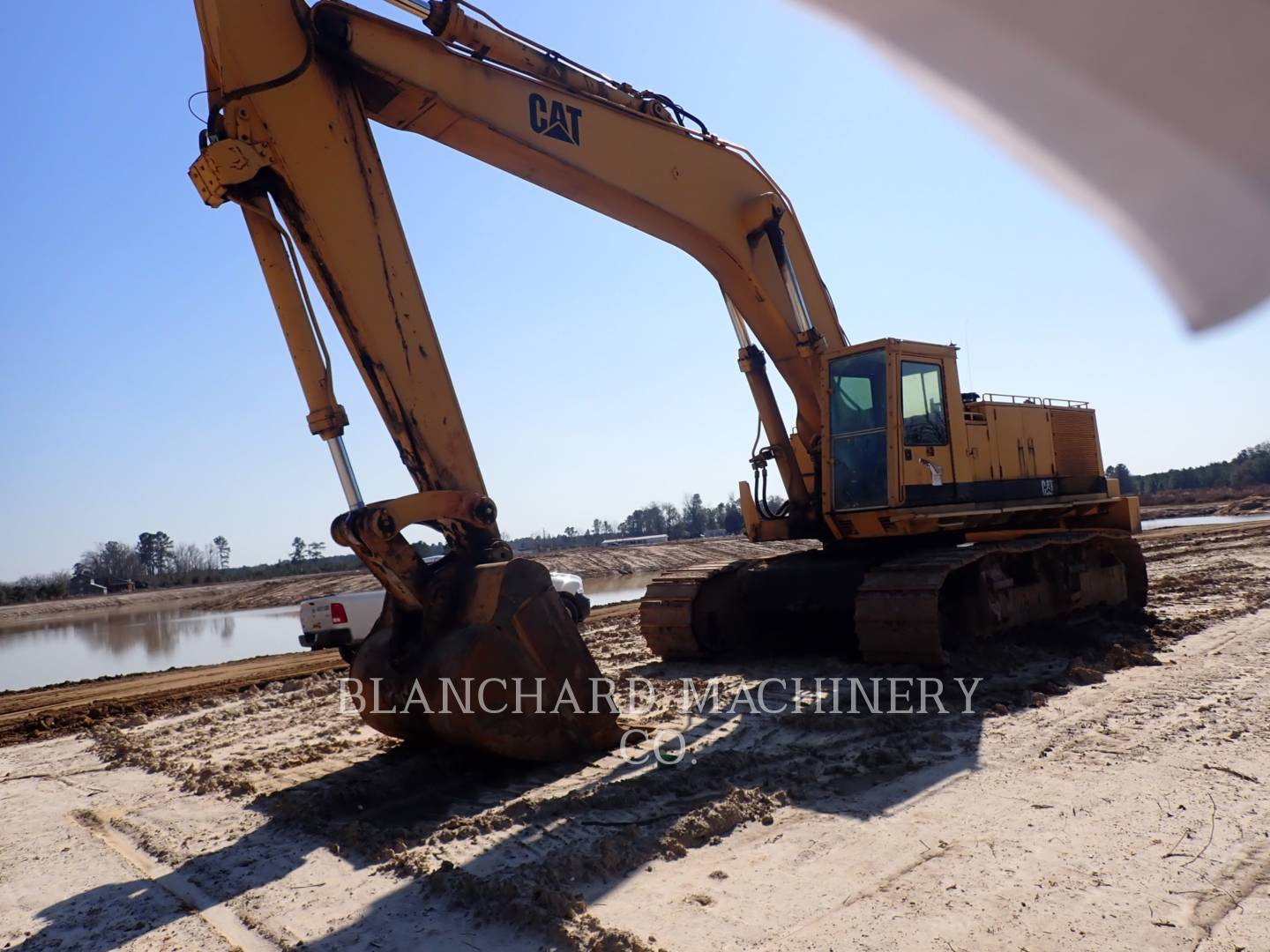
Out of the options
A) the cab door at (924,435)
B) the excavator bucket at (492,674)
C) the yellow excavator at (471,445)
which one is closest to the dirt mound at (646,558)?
the yellow excavator at (471,445)

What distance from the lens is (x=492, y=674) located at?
5711 millimetres

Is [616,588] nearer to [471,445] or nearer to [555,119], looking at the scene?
[555,119]

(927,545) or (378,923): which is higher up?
(927,545)

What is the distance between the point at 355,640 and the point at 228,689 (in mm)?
1708

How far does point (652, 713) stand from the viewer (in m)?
7.68

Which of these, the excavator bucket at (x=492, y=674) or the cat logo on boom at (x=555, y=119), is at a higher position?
the cat logo on boom at (x=555, y=119)

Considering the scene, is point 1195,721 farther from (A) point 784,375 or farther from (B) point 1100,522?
(B) point 1100,522

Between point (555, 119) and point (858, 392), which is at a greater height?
point (555, 119)

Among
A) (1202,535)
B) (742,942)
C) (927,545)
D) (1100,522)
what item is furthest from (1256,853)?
(1202,535)

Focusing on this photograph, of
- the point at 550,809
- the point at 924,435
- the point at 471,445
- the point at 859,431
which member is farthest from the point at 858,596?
the point at 550,809

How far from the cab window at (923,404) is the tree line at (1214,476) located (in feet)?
154

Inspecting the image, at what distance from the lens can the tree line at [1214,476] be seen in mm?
55188

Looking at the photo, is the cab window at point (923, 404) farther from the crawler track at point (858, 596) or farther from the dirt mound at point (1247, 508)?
the dirt mound at point (1247, 508)

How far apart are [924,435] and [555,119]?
456 centimetres
